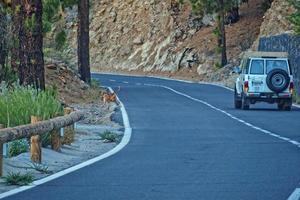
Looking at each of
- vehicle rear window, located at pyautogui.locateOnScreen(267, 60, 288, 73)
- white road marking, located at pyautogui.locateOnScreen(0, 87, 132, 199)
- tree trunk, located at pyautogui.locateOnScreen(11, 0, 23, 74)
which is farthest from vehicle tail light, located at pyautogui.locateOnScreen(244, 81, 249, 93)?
tree trunk, located at pyautogui.locateOnScreen(11, 0, 23, 74)

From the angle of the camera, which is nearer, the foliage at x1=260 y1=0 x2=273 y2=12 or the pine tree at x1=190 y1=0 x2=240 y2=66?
the pine tree at x1=190 y1=0 x2=240 y2=66

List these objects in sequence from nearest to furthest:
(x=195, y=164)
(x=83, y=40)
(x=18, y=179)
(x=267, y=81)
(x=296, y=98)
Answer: (x=18, y=179), (x=195, y=164), (x=267, y=81), (x=296, y=98), (x=83, y=40)

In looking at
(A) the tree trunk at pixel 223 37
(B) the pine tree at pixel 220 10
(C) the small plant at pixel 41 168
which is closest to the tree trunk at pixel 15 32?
(C) the small plant at pixel 41 168

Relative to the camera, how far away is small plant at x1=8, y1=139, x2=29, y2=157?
1778 cm

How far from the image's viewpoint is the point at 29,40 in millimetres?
25234

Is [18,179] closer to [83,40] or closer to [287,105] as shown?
[287,105]

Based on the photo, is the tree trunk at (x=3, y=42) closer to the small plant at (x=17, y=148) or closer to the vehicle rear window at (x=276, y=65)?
the small plant at (x=17, y=148)

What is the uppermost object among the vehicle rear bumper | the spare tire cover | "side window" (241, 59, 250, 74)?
"side window" (241, 59, 250, 74)

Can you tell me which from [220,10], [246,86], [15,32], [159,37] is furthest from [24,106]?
[159,37]

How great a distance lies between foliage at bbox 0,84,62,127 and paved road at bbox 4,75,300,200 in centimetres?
179

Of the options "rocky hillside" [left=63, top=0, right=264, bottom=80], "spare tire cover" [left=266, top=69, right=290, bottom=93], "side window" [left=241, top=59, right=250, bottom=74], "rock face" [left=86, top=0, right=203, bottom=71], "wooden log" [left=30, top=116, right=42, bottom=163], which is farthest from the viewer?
"rock face" [left=86, top=0, right=203, bottom=71]

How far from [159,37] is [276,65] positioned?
1842 inches

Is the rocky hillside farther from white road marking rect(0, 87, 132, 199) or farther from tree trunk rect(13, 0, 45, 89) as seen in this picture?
white road marking rect(0, 87, 132, 199)

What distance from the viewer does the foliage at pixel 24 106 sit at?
19625 millimetres
